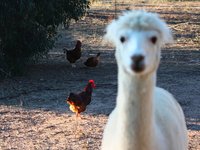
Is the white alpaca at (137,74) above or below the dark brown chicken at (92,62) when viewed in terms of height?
above

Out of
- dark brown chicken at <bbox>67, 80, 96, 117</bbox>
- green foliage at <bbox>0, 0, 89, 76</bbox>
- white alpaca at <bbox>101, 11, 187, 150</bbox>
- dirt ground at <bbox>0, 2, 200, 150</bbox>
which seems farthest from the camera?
green foliage at <bbox>0, 0, 89, 76</bbox>

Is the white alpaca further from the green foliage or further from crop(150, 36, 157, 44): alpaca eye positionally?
the green foliage

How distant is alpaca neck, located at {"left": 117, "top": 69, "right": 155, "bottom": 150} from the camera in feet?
11.8

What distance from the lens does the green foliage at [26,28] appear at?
36.0 feet

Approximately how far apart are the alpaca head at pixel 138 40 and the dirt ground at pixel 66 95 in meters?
3.45

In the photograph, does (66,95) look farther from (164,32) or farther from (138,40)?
(138,40)

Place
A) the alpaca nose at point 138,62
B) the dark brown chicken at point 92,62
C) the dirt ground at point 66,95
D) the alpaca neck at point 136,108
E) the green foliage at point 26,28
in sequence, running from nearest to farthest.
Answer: the alpaca nose at point 138,62 → the alpaca neck at point 136,108 → the dirt ground at point 66,95 → the green foliage at point 26,28 → the dark brown chicken at point 92,62

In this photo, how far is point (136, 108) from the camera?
3.66 metres

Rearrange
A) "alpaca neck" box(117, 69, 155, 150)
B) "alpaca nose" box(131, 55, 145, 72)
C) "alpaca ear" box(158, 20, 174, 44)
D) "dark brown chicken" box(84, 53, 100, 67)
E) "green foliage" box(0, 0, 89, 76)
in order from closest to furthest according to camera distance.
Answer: "alpaca nose" box(131, 55, 145, 72) → "alpaca neck" box(117, 69, 155, 150) → "alpaca ear" box(158, 20, 174, 44) → "green foliage" box(0, 0, 89, 76) → "dark brown chicken" box(84, 53, 100, 67)

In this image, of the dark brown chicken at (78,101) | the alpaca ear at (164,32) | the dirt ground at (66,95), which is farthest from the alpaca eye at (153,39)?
the dark brown chicken at (78,101)

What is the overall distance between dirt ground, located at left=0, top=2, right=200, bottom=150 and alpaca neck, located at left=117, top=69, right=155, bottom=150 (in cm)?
332

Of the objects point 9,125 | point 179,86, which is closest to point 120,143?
point 9,125

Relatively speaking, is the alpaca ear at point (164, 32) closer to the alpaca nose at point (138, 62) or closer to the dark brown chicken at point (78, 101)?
the alpaca nose at point (138, 62)

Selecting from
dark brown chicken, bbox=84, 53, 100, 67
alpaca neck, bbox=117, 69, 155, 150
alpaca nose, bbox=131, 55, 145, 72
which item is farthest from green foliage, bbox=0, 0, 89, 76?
alpaca nose, bbox=131, 55, 145, 72
